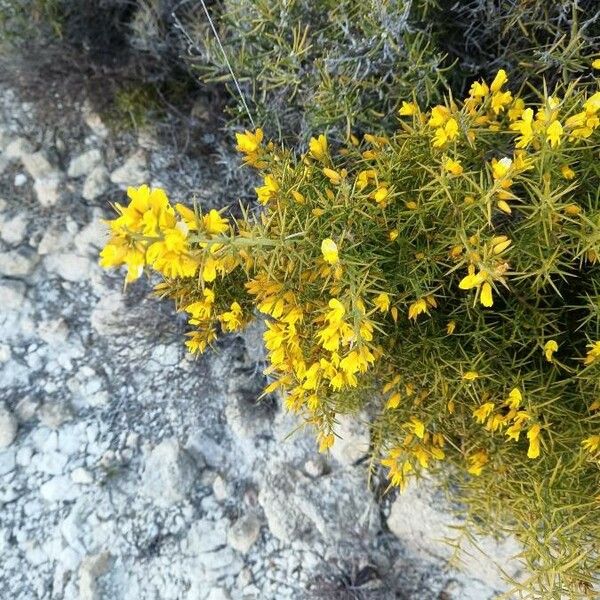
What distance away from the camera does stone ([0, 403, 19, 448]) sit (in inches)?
99.0

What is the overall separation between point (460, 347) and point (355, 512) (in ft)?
3.20

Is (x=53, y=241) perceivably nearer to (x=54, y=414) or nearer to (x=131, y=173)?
(x=131, y=173)

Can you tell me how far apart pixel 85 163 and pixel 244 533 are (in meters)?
1.77

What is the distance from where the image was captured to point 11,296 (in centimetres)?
268

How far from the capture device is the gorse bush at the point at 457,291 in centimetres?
157

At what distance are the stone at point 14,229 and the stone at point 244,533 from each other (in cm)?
156

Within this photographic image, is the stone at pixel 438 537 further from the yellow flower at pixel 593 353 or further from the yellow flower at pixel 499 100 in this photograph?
the yellow flower at pixel 499 100

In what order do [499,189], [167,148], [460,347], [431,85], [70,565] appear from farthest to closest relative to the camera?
1. [167,148]
2. [70,565]
3. [431,85]
4. [460,347]
5. [499,189]

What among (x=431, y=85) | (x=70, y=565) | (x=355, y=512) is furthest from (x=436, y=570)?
(x=431, y=85)

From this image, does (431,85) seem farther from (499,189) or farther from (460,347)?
(460,347)

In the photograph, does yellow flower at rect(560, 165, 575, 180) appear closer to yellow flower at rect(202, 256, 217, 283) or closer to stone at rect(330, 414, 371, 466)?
yellow flower at rect(202, 256, 217, 283)

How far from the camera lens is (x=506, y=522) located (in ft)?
6.89

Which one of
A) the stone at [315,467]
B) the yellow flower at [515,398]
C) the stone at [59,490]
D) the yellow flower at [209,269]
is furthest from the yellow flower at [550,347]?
the stone at [59,490]

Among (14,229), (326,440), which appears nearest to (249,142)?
(326,440)
